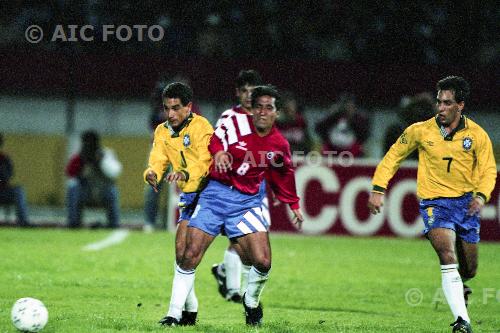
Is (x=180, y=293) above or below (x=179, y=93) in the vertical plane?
below

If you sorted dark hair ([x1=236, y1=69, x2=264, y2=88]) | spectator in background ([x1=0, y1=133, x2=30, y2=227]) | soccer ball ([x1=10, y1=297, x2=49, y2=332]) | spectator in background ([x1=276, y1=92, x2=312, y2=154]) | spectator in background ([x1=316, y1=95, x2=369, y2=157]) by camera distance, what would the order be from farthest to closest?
spectator in background ([x1=316, y1=95, x2=369, y2=157])
spectator in background ([x1=0, y1=133, x2=30, y2=227])
spectator in background ([x1=276, y1=92, x2=312, y2=154])
dark hair ([x1=236, y1=69, x2=264, y2=88])
soccer ball ([x1=10, y1=297, x2=49, y2=332])

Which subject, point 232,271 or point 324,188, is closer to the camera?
point 232,271

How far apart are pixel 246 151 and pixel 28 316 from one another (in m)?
2.20

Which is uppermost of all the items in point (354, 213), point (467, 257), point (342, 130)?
point (342, 130)

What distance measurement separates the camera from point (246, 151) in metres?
8.38

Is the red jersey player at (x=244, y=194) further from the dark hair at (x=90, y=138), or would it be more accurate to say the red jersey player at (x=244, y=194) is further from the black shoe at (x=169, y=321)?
the dark hair at (x=90, y=138)

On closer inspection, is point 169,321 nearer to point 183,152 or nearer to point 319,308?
point 183,152

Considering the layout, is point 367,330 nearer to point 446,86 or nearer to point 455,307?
point 455,307

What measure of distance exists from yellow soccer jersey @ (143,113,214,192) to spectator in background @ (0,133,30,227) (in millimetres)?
9274

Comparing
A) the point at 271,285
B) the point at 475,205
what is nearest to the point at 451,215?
the point at 475,205

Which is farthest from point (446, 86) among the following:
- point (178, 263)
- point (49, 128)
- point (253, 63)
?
point (49, 128)

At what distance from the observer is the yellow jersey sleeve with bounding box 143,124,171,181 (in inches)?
332

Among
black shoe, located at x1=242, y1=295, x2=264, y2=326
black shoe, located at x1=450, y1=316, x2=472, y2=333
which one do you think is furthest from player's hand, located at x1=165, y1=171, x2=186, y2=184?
black shoe, located at x1=450, y1=316, x2=472, y2=333

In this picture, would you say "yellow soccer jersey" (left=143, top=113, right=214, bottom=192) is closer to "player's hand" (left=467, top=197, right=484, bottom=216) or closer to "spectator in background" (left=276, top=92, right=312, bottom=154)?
"player's hand" (left=467, top=197, right=484, bottom=216)
